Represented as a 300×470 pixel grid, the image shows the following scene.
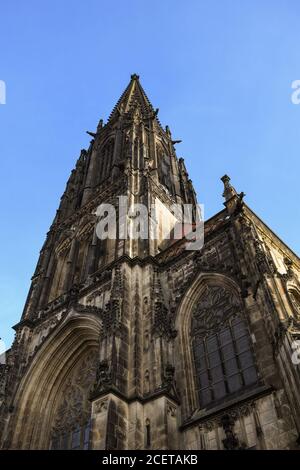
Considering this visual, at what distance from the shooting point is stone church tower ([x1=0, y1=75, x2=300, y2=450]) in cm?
1123

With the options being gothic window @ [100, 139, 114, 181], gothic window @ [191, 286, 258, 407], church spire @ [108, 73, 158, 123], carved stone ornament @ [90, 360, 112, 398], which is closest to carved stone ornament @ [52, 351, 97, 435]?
carved stone ornament @ [90, 360, 112, 398]

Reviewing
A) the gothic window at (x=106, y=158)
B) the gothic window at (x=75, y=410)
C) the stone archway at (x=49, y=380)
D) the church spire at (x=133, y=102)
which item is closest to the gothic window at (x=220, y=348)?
the stone archway at (x=49, y=380)

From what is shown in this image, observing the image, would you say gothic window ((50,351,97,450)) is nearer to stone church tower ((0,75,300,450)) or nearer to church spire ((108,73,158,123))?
stone church tower ((0,75,300,450))

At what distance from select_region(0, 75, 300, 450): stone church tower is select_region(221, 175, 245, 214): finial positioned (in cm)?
8

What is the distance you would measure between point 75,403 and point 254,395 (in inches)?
292

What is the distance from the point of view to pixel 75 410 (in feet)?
52.4

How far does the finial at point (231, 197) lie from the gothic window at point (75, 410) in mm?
7280

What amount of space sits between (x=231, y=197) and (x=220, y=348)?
6.08 meters

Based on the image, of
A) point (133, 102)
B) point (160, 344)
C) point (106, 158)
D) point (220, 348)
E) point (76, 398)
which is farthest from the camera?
point (133, 102)

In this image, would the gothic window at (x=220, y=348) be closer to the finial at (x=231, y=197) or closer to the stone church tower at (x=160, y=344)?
the stone church tower at (x=160, y=344)

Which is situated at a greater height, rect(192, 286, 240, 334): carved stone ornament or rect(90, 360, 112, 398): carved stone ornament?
rect(192, 286, 240, 334): carved stone ornament

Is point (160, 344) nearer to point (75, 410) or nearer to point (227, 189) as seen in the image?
point (75, 410)

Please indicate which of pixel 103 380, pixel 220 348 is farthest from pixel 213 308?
pixel 103 380

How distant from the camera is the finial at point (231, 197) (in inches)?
653
